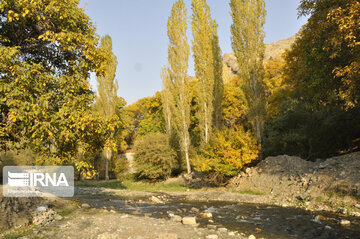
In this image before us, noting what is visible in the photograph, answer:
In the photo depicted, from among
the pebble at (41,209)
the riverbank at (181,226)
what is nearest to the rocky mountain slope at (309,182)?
the riverbank at (181,226)

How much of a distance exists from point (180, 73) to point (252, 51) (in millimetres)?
8993

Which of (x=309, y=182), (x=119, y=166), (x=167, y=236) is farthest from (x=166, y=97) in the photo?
(x=167, y=236)

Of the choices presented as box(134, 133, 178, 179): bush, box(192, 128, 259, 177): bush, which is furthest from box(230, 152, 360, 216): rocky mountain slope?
box(134, 133, 178, 179): bush

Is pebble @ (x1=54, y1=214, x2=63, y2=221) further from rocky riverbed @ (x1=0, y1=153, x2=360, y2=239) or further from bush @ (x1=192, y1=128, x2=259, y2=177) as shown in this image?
bush @ (x1=192, y1=128, x2=259, y2=177)

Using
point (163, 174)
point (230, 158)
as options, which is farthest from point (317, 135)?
point (163, 174)

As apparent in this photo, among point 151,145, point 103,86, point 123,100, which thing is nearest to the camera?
point 151,145

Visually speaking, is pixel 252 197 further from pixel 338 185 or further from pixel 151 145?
pixel 151 145

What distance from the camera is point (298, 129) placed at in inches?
885

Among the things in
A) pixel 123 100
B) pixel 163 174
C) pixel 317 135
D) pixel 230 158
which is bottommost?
pixel 163 174

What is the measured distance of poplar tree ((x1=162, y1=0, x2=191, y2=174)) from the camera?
89.1 ft

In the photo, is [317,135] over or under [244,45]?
under

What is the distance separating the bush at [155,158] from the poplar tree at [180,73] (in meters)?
2.33

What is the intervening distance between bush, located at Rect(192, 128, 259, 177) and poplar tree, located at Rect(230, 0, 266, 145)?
223 cm

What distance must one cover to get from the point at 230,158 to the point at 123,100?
3247cm
